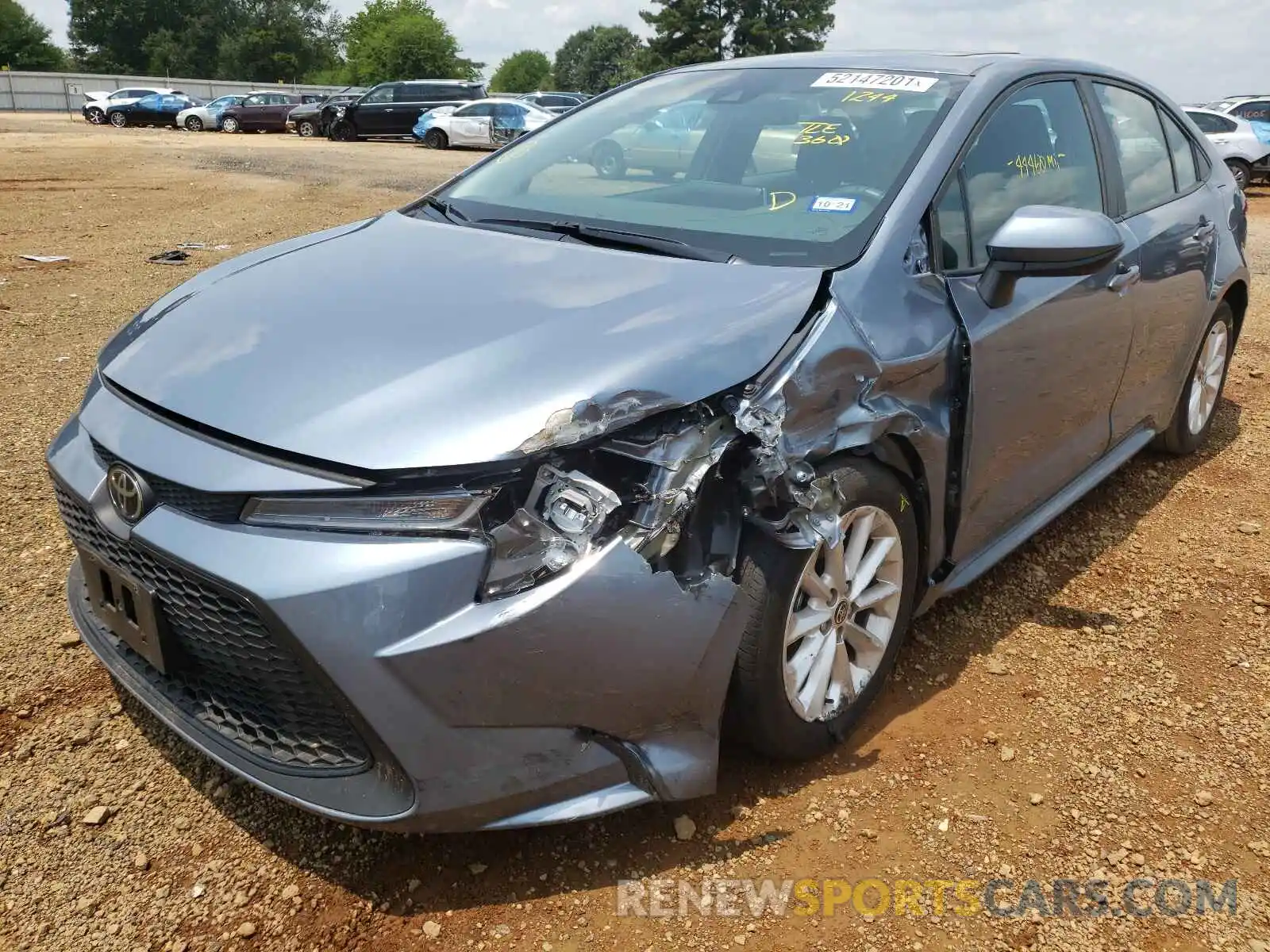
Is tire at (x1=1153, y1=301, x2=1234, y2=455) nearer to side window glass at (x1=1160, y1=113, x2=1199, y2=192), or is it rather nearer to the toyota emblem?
side window glass at (x1=1160, y1=113, x2=1199, y2=192)

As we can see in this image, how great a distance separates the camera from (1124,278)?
10.8 feet

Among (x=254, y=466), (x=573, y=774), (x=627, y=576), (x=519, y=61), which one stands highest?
(x=519, y=61)

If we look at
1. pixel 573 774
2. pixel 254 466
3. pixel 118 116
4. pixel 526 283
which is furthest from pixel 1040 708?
pixel 118 116

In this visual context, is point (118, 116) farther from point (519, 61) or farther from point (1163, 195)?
point (519, 61)

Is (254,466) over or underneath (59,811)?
over

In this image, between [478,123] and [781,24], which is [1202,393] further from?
[781,24]

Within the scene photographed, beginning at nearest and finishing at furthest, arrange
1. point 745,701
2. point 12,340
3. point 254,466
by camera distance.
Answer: point 254,466 < point 745,701 < point 12,340

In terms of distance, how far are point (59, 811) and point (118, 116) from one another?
39219mm

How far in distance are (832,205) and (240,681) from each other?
5.99 feet

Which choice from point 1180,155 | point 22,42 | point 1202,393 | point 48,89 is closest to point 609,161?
point 1180,155

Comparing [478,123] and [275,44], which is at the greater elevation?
[275,44]

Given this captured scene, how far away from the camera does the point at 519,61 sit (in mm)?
122375

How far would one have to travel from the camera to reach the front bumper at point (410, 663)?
1.75 m

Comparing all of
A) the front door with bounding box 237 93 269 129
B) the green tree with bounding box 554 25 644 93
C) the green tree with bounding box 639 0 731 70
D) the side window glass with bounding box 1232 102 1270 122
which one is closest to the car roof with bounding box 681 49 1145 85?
the side window glass with bounding box 1232 102 1270 122
